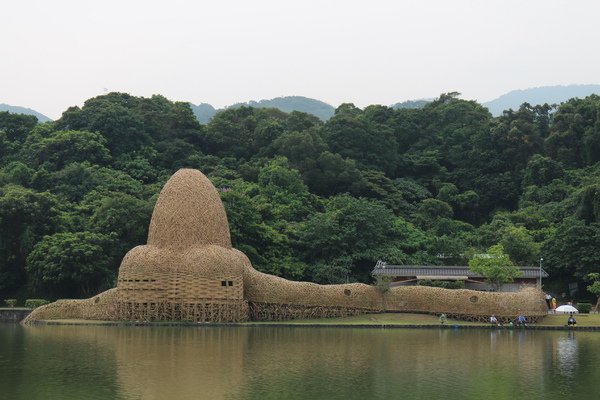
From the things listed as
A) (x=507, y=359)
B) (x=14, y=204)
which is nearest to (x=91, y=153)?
(x=14, y=204)

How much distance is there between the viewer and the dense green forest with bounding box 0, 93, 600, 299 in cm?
4906

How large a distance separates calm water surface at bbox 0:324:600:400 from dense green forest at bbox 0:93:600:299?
1129 centimetres

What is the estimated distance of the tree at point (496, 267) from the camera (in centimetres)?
4481

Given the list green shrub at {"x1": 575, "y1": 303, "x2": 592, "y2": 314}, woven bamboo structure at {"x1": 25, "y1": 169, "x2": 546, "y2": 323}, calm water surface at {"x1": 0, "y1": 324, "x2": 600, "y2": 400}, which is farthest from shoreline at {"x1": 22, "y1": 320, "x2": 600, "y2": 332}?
green shrub at {"x1": 575, "y1": 303, "x2": 592, "y2": 314}

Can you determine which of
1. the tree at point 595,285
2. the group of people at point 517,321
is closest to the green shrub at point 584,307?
the tree at point 595,285

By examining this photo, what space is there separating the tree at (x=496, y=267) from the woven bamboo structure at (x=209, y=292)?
10.0 ft

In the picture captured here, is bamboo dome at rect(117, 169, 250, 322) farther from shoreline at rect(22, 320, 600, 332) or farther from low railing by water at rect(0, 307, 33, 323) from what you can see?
low railing by water at rect(0, 307, 33, 323)

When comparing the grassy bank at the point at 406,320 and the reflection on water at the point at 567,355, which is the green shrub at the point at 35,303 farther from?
the reflection on water at the point at 567,355

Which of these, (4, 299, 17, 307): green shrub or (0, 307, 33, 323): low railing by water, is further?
(4, 299, 17, 307): green shrub

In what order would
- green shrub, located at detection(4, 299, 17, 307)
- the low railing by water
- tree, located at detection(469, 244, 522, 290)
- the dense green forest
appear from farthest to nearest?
1. the dense green forest
2. green shrub, located at detection(4, 299, 17, 307)
3. tree, located at detection(469, 244, 522, 290)
4. the low railing by water

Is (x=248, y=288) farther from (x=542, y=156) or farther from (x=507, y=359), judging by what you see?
(x=542, y=156)

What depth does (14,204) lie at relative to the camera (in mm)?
48125

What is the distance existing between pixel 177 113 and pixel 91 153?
40.9ft

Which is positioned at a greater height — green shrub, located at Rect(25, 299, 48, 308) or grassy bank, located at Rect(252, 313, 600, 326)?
green shrub, located at Rect(25, 299, 48, 308)
